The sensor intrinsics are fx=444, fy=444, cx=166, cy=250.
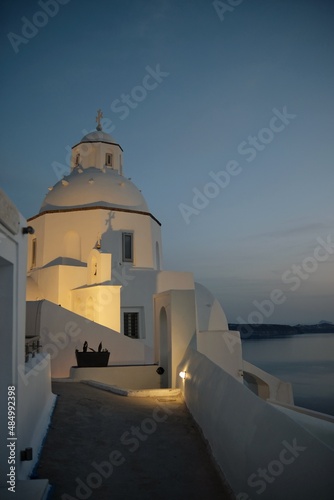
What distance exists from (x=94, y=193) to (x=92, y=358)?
1227 centimetres

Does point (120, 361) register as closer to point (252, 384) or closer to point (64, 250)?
point (64, 250)

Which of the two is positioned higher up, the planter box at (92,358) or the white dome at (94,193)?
the white dome at (94,193)

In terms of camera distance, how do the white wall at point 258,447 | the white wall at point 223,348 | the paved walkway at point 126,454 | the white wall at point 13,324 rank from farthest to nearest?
1. the white wall at point 223,348
2. the paved walkway at point 126,454
3. the white wall at point 13,324
4. the white wall at point 258,447

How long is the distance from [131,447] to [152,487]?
4.56 feet

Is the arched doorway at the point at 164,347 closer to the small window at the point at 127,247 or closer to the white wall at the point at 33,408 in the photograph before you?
the white wall at the point at 33,408

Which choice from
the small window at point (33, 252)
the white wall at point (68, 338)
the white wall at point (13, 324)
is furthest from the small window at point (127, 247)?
the white wall at point (13, 324)

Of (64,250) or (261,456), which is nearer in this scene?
(261,456)

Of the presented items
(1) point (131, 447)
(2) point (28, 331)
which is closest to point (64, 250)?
(2) point (28, 331)

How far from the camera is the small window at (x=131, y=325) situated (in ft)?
69.8

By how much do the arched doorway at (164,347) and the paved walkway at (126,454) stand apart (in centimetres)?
282

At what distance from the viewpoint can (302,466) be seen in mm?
3697

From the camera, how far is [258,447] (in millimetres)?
4645

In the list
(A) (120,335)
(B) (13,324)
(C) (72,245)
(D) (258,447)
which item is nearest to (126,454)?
(D) (258,447)

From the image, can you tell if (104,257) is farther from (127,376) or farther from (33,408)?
(33,408)
